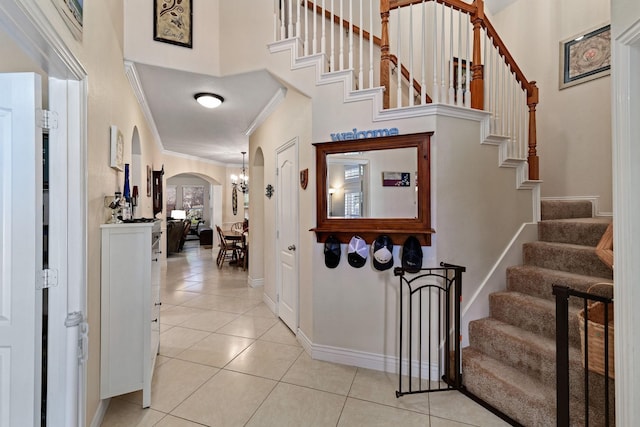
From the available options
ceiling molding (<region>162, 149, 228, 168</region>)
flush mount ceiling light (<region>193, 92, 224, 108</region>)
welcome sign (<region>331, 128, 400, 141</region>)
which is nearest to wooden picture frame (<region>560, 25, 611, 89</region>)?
welcome sign (<region>331, 128, 400, 141</region>)

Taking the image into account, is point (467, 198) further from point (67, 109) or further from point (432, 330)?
point (67, 109)

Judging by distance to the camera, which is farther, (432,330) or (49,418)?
(432,330)

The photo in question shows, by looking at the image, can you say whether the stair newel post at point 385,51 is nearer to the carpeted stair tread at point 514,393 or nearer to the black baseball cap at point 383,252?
the black baseball cap at point 383,252

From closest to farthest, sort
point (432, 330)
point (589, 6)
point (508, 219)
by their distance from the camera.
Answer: point (432, 330) → point (508, 219) → point (589, 6)

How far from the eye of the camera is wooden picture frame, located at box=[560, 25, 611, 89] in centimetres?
317

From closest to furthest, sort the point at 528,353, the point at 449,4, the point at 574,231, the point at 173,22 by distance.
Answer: the point at 528,353
the point at 449,4
the point at 574,231
the point at 173,22

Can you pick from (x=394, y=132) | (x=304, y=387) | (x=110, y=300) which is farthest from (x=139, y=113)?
(x=304, y=387)

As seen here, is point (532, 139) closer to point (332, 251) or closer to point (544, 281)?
point (544, 281)

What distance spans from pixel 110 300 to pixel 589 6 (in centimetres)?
538

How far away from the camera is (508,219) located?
262 centimetres

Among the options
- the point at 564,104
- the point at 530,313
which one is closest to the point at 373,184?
the point at 530,313

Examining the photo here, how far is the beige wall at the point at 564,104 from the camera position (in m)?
3.17

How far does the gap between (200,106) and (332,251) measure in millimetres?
2746

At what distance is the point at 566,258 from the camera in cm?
235
